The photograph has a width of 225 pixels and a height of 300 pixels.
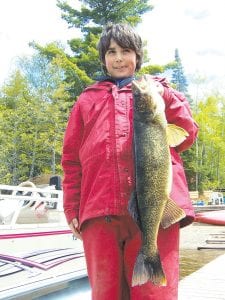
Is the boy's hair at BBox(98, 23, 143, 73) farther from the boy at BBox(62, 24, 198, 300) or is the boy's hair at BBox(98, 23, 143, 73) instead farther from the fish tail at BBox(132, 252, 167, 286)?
the fish tail at BBox(132, 252, 167, 286)

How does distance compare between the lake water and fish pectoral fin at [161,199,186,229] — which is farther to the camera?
the lake water

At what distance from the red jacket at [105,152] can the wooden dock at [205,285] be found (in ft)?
11.2

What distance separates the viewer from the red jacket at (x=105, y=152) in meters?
2.49

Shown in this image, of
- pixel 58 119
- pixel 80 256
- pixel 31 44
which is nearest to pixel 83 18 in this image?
pixel 31 44

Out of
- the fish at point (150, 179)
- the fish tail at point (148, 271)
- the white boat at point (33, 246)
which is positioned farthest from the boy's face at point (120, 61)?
the white boat at point (33, 246)

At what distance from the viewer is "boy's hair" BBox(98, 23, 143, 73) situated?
277cm

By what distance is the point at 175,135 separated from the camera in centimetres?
246

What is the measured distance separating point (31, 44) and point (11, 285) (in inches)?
1054

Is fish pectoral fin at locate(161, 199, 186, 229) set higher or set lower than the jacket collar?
lower

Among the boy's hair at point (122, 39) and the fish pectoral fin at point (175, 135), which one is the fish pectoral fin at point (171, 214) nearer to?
the fish pectoral fin at point (175, 135)

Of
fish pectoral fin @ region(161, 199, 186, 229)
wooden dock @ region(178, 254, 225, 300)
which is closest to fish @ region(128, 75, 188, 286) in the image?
fish pectoral fin @ region(161, 199, 186, 229)

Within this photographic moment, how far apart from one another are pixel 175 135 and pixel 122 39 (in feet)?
2.13

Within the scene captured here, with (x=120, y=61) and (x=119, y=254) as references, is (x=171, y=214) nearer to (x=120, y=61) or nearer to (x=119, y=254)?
(x=119, y=254)

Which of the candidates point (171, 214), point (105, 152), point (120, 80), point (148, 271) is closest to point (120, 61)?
point (120, 80)
